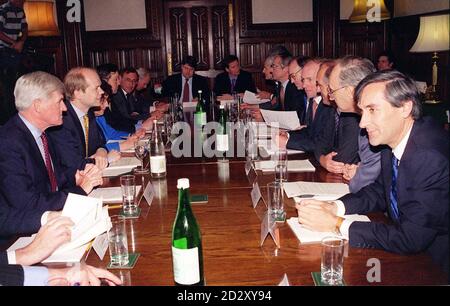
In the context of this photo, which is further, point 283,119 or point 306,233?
point 283,119

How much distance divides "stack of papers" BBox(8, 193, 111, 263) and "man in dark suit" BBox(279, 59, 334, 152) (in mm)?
1716

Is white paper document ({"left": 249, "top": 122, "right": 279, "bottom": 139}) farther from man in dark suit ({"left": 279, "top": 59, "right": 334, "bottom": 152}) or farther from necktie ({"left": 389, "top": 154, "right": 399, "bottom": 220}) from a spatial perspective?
necktie ({"left": 389, "top": 154, "right": 399, "bottom": 220})

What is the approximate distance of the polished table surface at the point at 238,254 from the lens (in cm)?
141

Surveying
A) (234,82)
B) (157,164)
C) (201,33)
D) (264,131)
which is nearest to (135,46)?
(201,33)

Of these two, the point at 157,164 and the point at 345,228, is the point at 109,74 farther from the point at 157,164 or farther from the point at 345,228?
the point at 345,228

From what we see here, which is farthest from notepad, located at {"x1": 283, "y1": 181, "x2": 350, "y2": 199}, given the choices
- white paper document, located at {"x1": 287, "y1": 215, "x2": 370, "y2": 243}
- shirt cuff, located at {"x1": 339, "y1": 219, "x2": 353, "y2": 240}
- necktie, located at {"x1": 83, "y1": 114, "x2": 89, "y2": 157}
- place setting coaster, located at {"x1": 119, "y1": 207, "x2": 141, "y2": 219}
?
necktie, located at {"x1": 83, "y1": 114, "x2": 89, "y2": 157}

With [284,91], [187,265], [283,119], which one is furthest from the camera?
[284,91]

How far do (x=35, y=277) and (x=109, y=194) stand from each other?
811 millimetres

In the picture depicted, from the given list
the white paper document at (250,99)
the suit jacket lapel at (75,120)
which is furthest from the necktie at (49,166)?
the white paper document at (250,99)

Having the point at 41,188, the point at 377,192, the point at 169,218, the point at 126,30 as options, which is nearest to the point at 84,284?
the point at 169,218

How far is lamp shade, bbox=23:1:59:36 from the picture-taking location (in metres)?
5.85

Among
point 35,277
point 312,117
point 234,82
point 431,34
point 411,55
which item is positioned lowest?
point 35,277

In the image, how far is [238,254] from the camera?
5.22 ft
